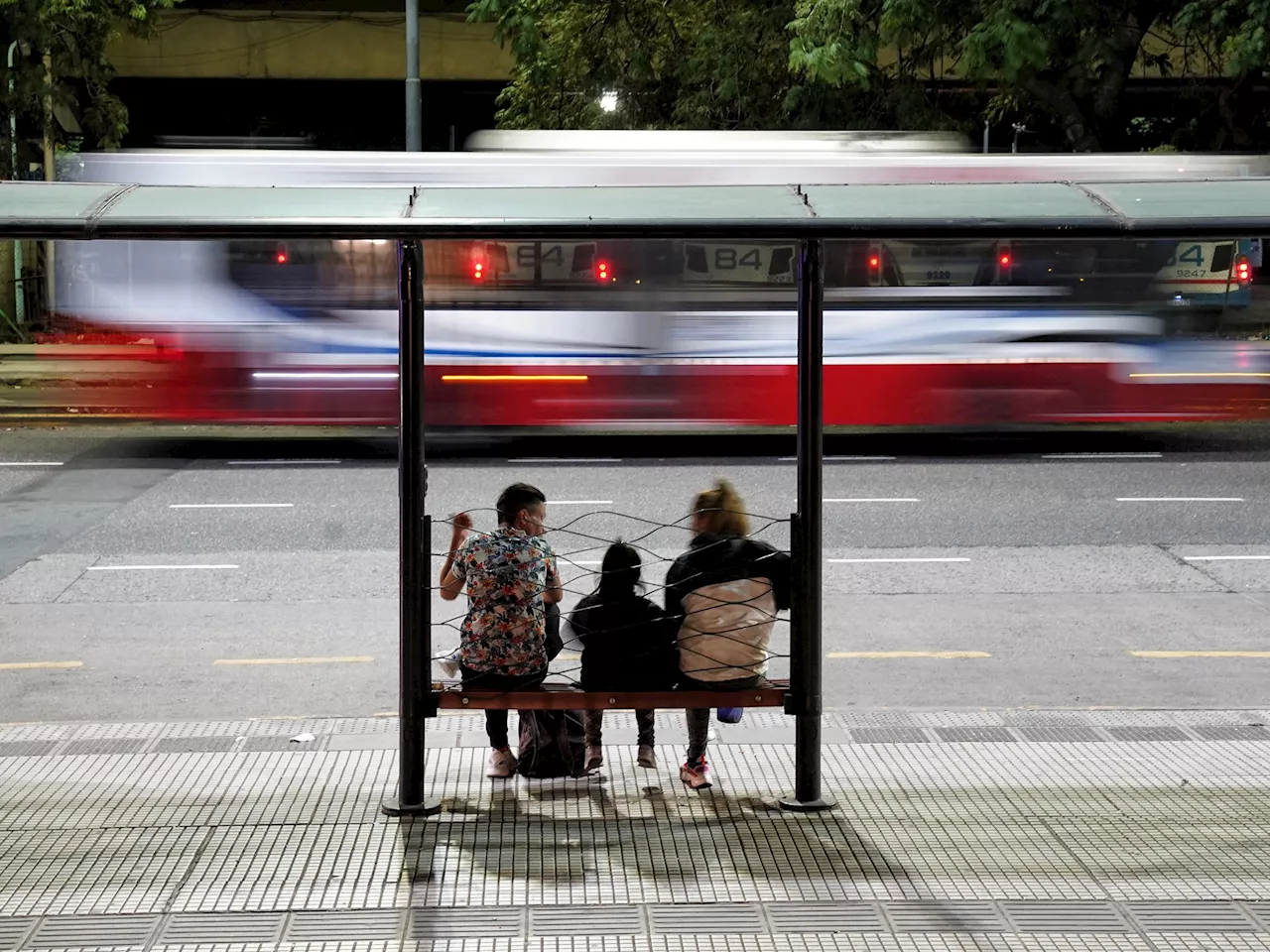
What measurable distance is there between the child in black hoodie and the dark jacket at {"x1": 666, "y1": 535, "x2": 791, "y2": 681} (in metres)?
0.08

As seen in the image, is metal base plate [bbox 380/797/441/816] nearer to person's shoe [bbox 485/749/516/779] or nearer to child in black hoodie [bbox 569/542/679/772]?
person's shoe [bbox 485/749/516/779]

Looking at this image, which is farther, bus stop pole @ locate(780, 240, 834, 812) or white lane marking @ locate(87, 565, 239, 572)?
white lane marking @ locate(87, 565, 239, 572)

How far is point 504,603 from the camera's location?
6312 mm

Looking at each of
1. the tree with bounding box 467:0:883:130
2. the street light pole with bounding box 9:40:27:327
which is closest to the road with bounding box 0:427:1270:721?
the street light pole with bounding box 9:40:27:327

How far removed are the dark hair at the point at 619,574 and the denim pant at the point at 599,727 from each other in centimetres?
61

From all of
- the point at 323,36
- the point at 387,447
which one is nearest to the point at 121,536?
the point at 387,447

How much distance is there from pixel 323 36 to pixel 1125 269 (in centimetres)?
2222

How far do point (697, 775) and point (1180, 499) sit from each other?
8.78 m

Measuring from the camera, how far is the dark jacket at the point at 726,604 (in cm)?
632

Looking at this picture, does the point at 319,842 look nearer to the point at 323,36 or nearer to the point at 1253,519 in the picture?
the point at 1253,519

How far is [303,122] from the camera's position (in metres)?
36.5

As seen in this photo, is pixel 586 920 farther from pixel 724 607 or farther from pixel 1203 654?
pixel 1203 654

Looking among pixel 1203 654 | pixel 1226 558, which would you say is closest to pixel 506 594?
pixel 1203 654

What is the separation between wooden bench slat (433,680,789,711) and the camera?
602 cm
